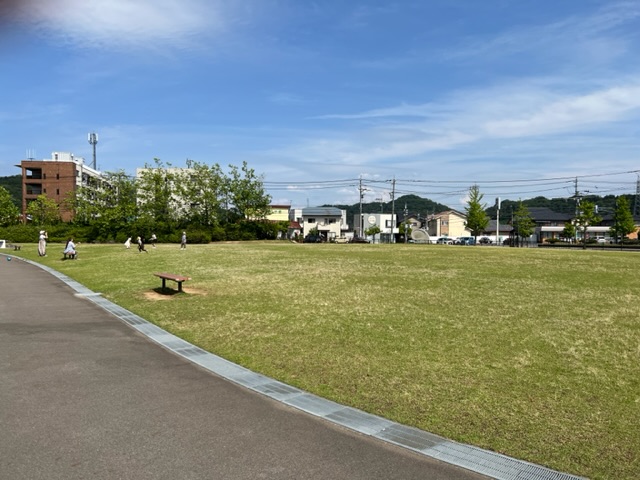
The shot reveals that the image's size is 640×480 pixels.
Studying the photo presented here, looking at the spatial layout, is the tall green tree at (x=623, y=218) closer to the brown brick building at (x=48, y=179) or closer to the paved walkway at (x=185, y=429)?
the paved walkway at (x=185, y=429)

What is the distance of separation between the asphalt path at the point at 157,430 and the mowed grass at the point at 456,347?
83cm

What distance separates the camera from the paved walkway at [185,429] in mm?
3773

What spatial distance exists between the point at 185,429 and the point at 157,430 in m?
0.26

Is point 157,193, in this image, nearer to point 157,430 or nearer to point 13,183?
point 157,430

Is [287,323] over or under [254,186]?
under

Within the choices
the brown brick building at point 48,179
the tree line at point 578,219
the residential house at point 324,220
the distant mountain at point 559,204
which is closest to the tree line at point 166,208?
the brown brick building at point 48,179

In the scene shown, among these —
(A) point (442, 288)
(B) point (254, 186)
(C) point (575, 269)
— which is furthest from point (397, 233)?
(A) point (442, 288)

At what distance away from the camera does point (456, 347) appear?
25.0 ft

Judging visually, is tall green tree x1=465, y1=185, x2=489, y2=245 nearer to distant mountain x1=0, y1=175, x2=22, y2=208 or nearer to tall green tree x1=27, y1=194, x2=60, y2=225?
tall green tree x1=27, y1=194, x2=60, y2=225

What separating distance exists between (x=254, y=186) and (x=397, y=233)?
4553 centimetres

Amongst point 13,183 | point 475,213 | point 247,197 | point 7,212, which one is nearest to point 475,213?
point 475,213

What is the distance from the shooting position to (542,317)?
392 inches

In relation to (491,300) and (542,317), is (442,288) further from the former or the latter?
(542,317)

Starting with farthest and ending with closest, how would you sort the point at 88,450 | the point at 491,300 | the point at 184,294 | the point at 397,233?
1. the point at 397,233
2. the point at 184,294
3. the point at 491,300
4. the point at 88,450
